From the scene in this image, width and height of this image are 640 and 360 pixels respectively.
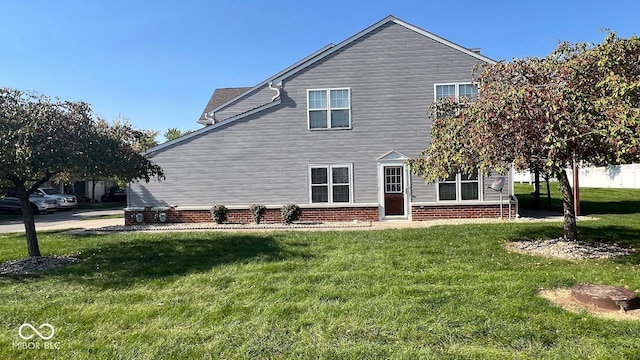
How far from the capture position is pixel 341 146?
50.4 feet

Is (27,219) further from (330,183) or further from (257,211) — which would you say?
(330,183)

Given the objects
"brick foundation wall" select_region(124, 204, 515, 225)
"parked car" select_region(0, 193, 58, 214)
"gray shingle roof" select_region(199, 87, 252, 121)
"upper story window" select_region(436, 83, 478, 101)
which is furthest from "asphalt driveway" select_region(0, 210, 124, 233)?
"upper story window" select_region(436, 83, 478, 101)

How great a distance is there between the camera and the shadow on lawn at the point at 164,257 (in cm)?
734

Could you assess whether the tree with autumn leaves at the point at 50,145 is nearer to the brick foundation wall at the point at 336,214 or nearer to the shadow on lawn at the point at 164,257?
the shadow on lawn at the point at 164,257

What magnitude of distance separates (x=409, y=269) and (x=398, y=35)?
34.8ft

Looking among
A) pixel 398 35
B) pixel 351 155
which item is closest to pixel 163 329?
pixel 351 155

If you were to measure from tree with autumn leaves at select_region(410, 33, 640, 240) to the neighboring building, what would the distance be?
20.5 feet

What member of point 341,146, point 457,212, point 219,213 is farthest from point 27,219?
point 457,212

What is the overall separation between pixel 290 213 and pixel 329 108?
Answer: 4157 mm

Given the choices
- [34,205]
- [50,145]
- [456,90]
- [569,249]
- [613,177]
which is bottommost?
[569,249]

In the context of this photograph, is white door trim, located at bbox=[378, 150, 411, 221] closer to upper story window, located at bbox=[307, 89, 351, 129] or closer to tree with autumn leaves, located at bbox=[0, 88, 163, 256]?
upper story window, located at bbox=[307, 89, 351, 129]

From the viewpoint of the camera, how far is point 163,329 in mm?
4676

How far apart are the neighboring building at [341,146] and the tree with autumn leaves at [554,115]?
246 inches

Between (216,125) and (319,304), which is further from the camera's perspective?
(216,125)
